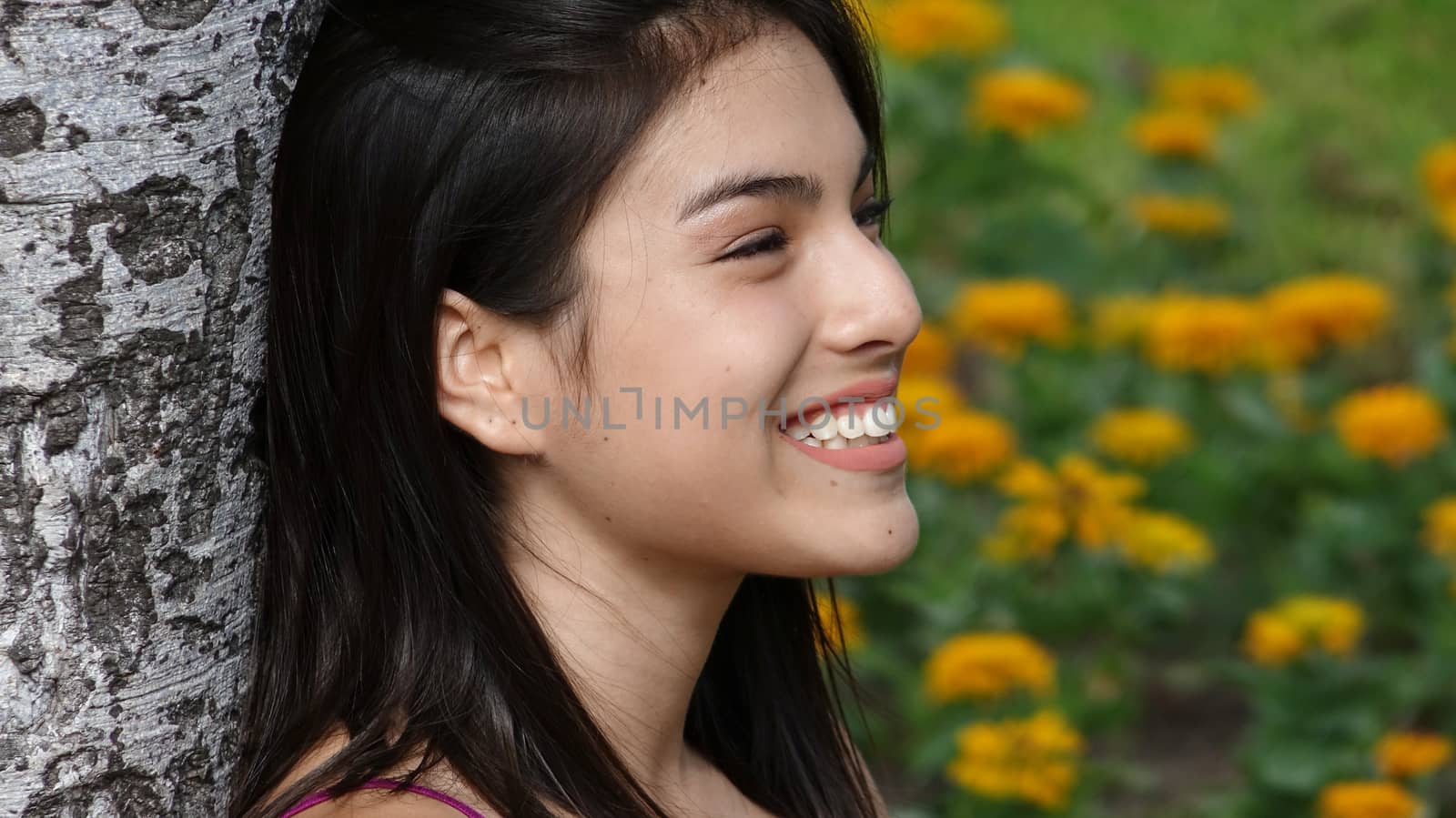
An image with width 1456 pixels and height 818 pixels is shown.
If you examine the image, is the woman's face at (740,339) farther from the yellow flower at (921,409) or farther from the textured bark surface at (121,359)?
the yellow flower at (921,409)

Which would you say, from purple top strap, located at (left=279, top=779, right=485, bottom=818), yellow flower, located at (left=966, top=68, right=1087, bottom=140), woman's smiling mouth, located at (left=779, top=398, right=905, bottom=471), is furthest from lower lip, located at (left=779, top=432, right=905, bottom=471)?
yellow flower, located at (left=966, top=68, right=1087, bottom=140)

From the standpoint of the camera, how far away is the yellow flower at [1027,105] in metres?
3.65

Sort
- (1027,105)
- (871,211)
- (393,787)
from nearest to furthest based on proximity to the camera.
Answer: (393,787) → (871,211) → (1027,105)

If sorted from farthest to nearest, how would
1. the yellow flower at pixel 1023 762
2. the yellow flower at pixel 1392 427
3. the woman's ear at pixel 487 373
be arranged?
the yellow flower at pixel 1392 427 < the yellow flower at pixel 1023 762 < the woman's ear at pixel 487 373

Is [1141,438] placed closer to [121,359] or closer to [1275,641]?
[1275,641]

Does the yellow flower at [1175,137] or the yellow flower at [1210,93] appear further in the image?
the yellow flower at [1210,93]

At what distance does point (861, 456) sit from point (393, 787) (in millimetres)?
525

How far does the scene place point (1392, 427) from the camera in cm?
309

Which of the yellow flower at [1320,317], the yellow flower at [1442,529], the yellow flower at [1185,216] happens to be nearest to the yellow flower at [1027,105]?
the yellow flower at [1185,216]

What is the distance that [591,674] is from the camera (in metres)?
1.69

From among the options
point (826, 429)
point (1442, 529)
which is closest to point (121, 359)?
point (826, 429)

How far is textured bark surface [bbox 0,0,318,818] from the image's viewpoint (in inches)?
51.0

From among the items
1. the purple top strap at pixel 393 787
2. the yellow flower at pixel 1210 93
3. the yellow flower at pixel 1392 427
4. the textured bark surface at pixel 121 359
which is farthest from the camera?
the yellow flower at pixel 1210 93

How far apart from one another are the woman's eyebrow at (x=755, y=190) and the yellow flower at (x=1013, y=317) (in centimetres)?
171
